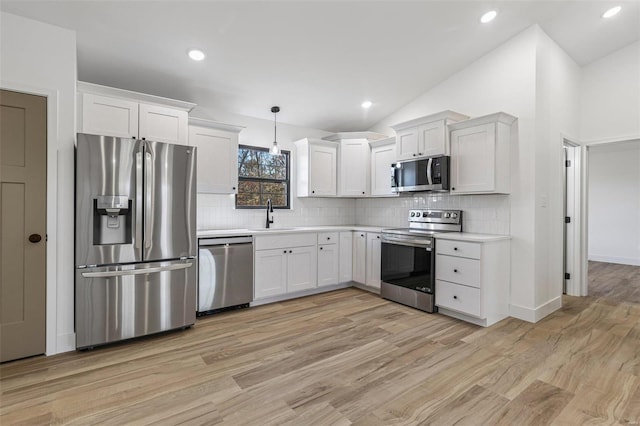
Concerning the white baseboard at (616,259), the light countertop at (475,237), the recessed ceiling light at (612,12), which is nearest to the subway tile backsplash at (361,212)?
the light countertop at (475,237)

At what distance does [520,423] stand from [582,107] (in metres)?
4.33

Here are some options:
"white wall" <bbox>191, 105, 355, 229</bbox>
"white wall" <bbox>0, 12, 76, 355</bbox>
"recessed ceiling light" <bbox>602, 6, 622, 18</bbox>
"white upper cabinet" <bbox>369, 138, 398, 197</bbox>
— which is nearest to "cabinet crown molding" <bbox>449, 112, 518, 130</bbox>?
"white upper cabinet" <bbox>369, 138, 398, 197</bbox>

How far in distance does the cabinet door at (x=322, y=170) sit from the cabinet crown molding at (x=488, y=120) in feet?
5.90

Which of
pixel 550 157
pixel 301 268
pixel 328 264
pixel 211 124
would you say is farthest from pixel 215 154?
pixel 550 157

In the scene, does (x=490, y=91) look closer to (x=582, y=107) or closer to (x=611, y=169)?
(x=582, y=107)

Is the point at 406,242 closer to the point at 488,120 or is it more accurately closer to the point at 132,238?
the point at 488,120

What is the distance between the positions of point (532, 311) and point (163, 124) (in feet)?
14.2

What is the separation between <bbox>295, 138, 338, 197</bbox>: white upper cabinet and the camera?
466 cm

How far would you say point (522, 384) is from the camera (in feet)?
7.06

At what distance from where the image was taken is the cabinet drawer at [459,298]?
10.5 feet

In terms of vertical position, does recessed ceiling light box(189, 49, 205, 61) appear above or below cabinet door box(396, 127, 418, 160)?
above

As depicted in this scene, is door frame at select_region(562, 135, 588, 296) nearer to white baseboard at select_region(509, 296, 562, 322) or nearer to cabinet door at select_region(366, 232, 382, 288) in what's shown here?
white baseboard at select_region(509, 296, 562, 322)

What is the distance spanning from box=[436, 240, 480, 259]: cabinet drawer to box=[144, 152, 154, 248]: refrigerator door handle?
9.66 feet

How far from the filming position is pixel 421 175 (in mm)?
3879
